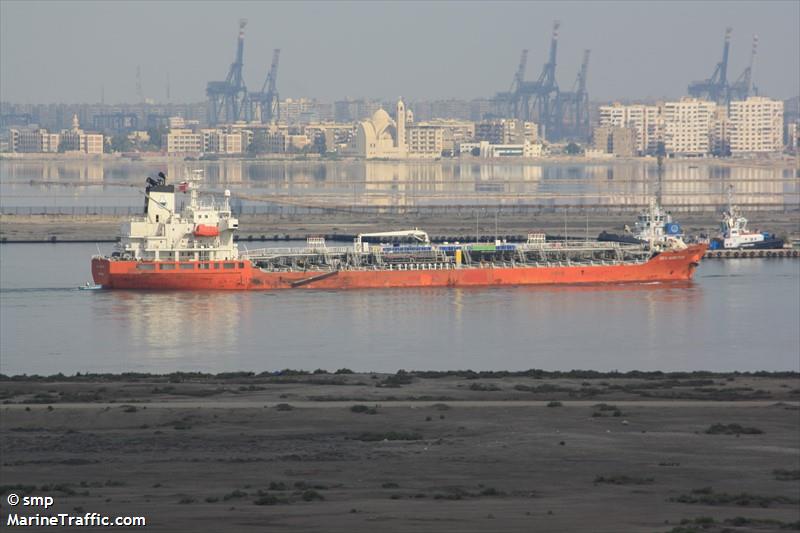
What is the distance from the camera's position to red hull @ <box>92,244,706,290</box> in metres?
37.8

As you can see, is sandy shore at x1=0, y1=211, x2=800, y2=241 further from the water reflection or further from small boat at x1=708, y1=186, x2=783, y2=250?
the water reflection

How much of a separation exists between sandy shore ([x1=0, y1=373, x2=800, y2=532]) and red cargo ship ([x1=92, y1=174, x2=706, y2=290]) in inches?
613

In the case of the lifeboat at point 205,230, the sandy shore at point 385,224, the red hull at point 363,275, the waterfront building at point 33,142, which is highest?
the waterfront building at point 33,142

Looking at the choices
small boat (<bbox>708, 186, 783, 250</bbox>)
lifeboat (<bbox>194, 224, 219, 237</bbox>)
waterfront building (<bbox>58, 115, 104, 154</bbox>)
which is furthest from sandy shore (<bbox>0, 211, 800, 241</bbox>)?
waterfront building (<bbox>58, 115, 104, 154</bbox>)

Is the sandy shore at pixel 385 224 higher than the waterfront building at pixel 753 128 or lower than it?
lower

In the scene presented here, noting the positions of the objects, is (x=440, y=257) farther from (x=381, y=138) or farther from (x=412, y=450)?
(x=381, y=138)

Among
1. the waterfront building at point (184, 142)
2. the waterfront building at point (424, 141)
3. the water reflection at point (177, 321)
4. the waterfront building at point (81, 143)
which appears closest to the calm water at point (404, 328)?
the water reflection at point (177, 321)

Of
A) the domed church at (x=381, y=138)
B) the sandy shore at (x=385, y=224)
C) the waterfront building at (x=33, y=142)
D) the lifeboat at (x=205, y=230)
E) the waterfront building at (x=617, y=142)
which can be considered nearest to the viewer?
the lifeboat at (x=205, y=230)

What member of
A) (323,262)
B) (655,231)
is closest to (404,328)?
(323,262)

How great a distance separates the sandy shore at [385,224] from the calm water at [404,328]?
15575 mm

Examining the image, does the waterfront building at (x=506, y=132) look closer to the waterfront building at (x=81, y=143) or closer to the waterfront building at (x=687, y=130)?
the waterfront building at (x=687, y=130)

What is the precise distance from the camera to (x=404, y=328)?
30.7 metres

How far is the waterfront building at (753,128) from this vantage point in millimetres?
191250

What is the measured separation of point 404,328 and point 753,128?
168771mm
